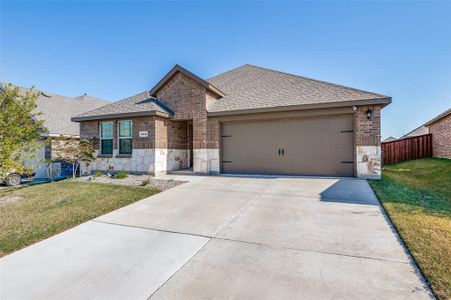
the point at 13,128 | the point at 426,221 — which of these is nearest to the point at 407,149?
the point at 426,221

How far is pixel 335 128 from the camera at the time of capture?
9094mm

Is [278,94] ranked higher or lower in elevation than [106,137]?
higher

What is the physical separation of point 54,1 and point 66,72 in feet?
21.6

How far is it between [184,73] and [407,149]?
1576cm

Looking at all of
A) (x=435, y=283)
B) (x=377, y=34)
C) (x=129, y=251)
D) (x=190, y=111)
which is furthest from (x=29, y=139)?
(x=377, y=34)

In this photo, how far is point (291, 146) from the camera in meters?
9.65

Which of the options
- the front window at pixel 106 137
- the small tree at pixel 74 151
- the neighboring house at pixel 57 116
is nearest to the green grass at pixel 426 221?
the front window at pixel 106 137

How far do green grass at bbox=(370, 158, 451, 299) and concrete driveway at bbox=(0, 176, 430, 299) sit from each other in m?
0.17

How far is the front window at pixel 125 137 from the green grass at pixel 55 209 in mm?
2850

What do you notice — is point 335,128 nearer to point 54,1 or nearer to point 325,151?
point 325,151

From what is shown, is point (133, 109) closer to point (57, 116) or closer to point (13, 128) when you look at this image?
point (13, 128)

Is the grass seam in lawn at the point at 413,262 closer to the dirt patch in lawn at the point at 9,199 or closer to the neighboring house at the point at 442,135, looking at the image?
the dirt patch in lawn at the point at 9,199

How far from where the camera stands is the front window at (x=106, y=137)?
11.6m

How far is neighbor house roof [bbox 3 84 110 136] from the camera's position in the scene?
14.5m
